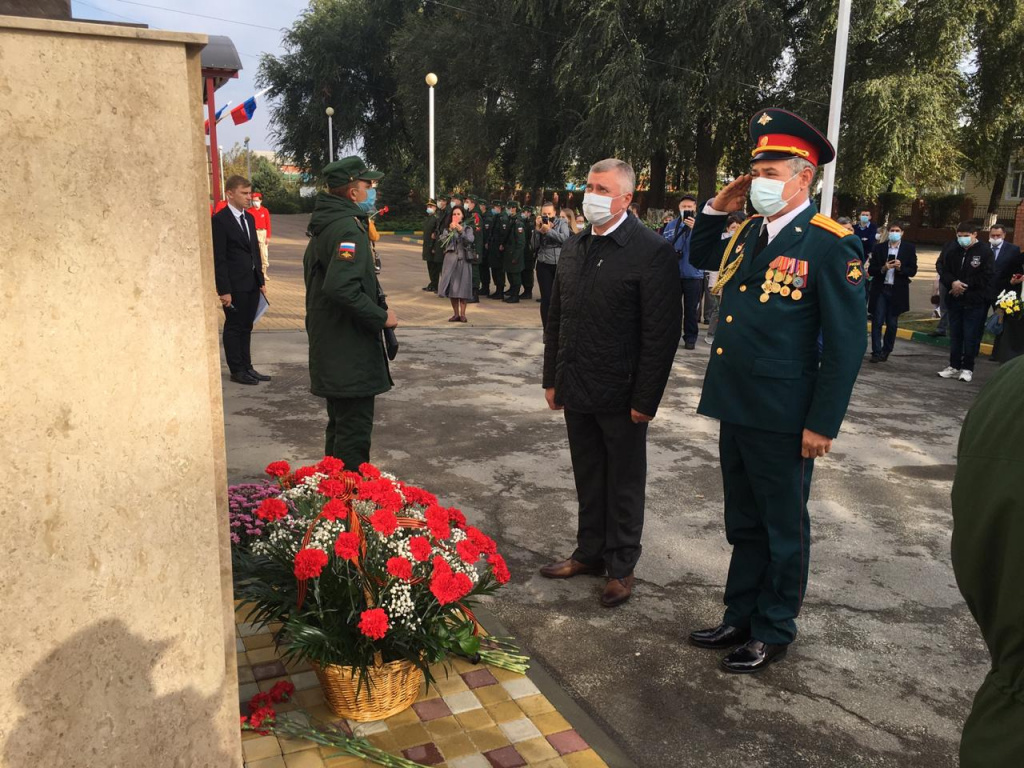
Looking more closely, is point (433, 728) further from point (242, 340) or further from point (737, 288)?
point (242, 340)

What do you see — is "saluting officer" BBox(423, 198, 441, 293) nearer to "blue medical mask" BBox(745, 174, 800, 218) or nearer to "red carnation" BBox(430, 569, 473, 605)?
"blue medical mask" BBox(745, 174, 800, 218)

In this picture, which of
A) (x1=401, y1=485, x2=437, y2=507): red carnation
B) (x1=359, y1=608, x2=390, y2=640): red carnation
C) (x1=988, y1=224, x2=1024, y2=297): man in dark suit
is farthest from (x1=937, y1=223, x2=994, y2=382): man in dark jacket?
(x1=359, y1=608, x2=390, y2=640): red carnation

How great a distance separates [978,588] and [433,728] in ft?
6.95

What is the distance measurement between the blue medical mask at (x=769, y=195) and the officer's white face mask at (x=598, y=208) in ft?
2.30

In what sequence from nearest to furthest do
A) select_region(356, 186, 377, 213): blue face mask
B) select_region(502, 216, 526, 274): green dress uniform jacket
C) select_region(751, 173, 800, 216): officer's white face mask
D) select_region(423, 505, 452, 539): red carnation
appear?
select_region(423, 505, 452, 539): red carnation, select_region(751, 173, 800, 216): officer's white face mask, select_region(356, 186, 377, 213): blue face mask, select_region(502, 216, 526, 274): green dress uniform jacket

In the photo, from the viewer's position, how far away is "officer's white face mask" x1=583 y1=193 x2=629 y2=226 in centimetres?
393

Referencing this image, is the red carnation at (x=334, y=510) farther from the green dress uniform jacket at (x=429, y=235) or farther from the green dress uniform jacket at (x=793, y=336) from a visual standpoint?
the green dress uniform jacket at (x=429, y=235)

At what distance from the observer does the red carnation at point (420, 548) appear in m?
2.96

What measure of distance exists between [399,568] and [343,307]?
192 cm

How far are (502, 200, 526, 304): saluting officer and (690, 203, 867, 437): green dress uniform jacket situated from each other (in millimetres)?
12574

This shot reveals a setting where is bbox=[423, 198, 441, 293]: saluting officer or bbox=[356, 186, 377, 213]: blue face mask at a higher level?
bbox=[356, 186, 377, 213]: blue face mask

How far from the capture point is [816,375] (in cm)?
339

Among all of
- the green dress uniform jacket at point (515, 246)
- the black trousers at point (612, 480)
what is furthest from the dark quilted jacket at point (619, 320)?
the green dress uniform jacket at point (515, 246)

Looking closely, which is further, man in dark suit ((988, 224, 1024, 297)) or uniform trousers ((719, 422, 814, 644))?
man in dark suit ((988, 224, 1024, 297))
